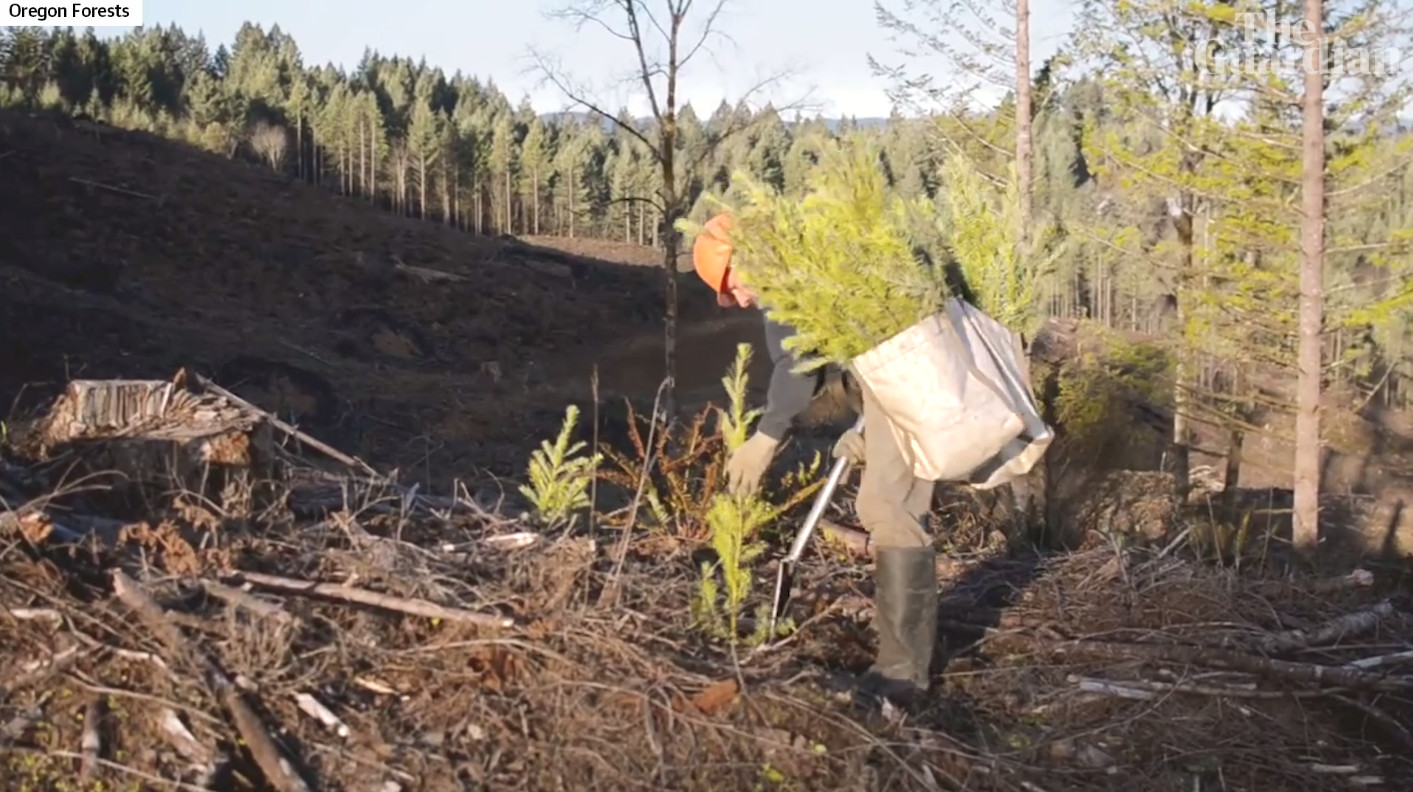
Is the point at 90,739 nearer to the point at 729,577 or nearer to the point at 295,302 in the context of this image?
the point at 729,577

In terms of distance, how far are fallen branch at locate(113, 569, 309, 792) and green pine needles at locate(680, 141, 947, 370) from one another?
2015mm

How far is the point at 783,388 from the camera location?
4840 millimetres

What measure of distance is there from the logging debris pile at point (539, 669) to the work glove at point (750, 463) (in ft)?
1.29

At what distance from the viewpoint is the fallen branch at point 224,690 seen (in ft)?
11.1

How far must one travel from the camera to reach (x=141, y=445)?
5512 millimetres

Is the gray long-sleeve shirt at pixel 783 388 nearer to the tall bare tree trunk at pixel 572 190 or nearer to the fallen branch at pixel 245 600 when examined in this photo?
the fallen branch at pixel 245 600

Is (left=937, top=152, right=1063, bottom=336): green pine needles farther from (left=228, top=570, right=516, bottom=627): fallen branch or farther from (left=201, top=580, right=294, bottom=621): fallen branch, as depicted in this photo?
(left=201, top=580, right=294, bottom=621): fallen branch

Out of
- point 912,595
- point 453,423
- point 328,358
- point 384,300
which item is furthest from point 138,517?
point 384,300

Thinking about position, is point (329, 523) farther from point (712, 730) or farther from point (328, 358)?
point (328, 358)

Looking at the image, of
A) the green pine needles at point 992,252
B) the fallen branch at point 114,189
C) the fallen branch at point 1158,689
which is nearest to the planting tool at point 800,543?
the green pine needles at point 992,252

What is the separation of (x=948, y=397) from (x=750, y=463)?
1.12 m

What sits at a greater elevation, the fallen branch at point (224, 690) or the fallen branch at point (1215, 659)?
the fallen branch at point (224, 690)

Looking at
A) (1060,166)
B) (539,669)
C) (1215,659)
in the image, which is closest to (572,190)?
(1060,166)

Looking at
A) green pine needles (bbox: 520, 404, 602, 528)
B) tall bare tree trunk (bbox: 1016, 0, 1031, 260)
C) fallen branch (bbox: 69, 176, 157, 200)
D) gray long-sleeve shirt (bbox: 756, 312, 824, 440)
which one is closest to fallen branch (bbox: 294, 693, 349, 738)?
green pine needles (bbox: 520, 404, 602, 528)
